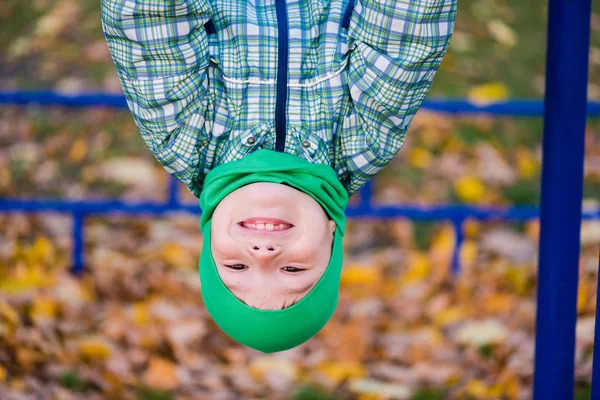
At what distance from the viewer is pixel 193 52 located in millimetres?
1241

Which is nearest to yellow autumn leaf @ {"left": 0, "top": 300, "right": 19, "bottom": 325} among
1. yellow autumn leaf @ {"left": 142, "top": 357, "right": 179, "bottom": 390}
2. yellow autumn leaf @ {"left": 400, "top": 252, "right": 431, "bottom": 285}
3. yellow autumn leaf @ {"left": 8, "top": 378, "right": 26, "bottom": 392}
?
yellow autumn leaf @ {"left": 8, "top": 378, "right": 26, "bottom": 392}

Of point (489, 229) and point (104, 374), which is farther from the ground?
point (489, 229)

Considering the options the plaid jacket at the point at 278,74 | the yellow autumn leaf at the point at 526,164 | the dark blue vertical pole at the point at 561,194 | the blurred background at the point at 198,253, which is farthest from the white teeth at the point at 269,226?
the yellow autumn leaf at the point at 526,164

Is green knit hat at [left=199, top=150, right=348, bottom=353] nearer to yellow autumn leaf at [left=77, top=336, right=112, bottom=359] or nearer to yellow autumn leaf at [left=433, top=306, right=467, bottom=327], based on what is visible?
yellow autumn leaf at [left=77, top=336, right=112, bottom=359]

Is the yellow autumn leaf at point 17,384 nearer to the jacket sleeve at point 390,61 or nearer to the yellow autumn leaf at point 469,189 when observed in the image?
the jacket sleeve at point 390,61

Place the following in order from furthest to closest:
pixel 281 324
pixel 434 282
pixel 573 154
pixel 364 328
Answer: pixel 434 282 → pixel 364 328 → pixel 573 154 → pixel 281 324

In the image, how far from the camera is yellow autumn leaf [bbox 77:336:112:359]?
8.28ft

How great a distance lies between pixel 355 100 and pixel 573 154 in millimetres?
413

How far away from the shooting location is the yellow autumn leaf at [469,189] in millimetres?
3486

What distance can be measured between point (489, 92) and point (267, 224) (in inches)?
120

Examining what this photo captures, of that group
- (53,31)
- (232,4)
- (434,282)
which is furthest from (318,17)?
(53,31)

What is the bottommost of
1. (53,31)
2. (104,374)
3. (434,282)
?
→ (104,374)

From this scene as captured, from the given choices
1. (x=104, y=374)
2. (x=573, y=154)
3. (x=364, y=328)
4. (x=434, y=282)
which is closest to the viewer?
(x=573, y=154)

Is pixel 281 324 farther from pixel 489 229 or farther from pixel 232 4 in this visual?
pixel 489 229
